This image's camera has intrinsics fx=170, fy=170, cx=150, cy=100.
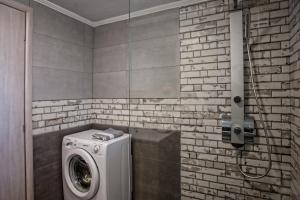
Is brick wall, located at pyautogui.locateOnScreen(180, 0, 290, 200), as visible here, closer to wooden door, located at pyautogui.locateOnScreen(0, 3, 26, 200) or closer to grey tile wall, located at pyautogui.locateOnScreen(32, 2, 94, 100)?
grey tile wall, located at pyautogui.locateOnScreen(32, 2, 94, 100)

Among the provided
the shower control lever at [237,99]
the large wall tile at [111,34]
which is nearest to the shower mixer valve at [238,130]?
the shower control lever at [237,99]

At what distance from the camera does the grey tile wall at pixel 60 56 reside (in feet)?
5.85

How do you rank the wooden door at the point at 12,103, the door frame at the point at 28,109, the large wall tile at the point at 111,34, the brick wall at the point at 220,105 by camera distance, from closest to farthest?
the brick wall at the point at 220,105, the wooden door at the point at 12,103, the door frame at the point at 28,109, the large wall tile at the point at 111,34

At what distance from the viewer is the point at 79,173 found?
6.44ft

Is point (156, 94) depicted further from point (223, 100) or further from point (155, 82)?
point (223, 100)

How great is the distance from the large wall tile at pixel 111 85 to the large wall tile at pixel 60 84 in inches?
4.1

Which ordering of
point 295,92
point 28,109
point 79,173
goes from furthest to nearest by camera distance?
point 79,173 < point 28,109 < point 295,92

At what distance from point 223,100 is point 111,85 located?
1.43m

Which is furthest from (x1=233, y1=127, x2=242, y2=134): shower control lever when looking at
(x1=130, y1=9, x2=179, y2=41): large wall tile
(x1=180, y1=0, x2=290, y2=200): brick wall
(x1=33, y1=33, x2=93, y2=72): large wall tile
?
(x1=33, y1=33, x2=93, y2=72): large wall tile

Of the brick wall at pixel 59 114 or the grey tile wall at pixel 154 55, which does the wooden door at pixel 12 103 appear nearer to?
the brick wall at pixel 59 114

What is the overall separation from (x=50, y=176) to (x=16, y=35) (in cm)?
149

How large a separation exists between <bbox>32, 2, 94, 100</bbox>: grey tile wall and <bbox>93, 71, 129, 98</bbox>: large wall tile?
0.34ft

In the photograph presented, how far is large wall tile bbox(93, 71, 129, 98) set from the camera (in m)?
2.19

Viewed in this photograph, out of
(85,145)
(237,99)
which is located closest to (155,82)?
(237,99)
